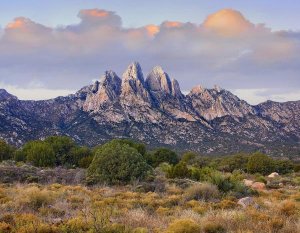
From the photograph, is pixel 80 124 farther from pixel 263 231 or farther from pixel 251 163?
pixel 263 231

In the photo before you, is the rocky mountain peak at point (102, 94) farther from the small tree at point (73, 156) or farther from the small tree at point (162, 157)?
the small tree at point (73, 156)

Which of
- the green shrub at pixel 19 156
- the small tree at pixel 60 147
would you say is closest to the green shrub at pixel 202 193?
the small tree at pixel 60 147

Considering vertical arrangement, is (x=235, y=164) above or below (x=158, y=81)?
below

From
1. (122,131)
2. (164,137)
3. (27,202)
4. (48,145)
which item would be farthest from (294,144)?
(27,202)

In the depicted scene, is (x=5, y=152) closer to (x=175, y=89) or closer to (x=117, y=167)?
(x=117, y=167)

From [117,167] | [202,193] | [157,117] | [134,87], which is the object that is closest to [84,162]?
[117,167]

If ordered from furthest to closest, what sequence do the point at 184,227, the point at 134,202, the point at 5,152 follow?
1. the point at 5,152
2. the point at 134,202
3. the point at 184,227

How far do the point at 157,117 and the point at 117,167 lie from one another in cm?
12396

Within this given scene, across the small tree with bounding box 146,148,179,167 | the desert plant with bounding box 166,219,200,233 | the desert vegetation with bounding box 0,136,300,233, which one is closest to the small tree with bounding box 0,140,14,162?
the small tree with bounding box 146,148,179,167

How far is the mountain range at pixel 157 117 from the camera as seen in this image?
429ft

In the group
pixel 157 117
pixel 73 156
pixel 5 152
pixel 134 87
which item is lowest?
pixel 73 156

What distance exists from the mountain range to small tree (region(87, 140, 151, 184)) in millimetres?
93087

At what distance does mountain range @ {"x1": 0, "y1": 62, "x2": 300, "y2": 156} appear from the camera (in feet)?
429

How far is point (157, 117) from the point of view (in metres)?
150
